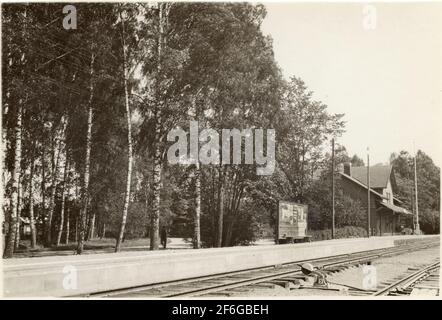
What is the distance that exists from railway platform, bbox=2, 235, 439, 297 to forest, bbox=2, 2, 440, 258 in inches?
199

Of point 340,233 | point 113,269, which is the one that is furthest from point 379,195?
point 113,269

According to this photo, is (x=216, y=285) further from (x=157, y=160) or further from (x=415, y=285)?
(x=157, y=160)

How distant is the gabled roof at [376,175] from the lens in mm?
56312

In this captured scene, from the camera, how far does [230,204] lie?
1135 inches

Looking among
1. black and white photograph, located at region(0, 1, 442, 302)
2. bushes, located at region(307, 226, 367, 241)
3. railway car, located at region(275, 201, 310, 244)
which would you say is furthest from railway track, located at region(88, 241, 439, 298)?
bushes, located at region(307, 226, 367, 241)

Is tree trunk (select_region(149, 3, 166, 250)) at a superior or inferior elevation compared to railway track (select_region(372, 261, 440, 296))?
superior

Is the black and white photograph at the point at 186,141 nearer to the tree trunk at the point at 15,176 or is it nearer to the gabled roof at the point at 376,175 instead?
the tree trunk at the point at 15,176

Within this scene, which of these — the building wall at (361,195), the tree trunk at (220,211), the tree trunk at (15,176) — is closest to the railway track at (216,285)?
the tree trunk at (15,176)

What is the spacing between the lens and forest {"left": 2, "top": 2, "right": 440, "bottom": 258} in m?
18.4

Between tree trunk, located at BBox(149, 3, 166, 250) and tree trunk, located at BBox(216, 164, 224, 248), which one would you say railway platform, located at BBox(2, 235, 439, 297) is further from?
tree trunk, located at BBox(216, 164, 224, 248)

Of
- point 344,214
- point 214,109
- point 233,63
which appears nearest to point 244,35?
point 233,63
